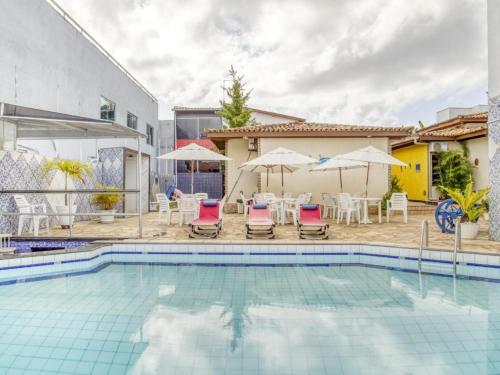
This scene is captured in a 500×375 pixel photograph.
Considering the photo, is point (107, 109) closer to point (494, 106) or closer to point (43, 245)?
point (43, 245)

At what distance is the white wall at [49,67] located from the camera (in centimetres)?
992

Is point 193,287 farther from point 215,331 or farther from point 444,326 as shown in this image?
point 444,326

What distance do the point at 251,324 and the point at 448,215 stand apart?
6.89m

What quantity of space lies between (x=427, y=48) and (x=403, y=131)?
3.61 meters

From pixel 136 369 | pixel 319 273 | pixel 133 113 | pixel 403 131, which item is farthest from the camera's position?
pixel 133 113

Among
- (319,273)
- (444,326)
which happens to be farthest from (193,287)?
(444,326)

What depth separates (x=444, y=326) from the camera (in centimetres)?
436

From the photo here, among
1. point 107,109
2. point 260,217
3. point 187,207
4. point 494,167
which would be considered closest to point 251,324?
point 260,217

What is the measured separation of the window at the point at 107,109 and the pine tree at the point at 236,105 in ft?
33.6

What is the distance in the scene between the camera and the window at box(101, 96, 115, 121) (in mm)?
16125

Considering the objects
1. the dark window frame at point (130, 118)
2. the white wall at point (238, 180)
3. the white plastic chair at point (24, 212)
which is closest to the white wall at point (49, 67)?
the dark window frame at point (130, 118)

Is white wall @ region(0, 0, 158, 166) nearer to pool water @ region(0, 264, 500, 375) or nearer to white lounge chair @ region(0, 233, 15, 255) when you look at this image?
white lounge chair @ region(0, 233, 15, 255)

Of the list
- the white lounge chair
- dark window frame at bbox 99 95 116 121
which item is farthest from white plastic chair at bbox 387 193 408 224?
dark window frame at bbox 99 95 116 121

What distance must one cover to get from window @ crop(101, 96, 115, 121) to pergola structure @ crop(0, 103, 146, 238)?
5.42m
